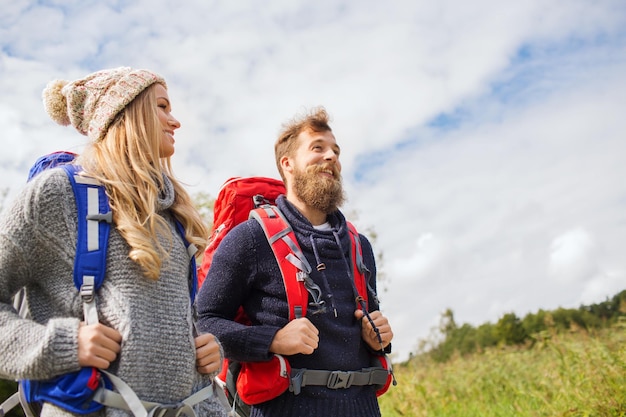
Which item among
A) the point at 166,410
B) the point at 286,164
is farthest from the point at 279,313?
the point at 166,410

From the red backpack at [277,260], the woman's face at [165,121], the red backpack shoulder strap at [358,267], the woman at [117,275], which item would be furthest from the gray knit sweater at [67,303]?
the red backpack shoulder strap at [358,267]

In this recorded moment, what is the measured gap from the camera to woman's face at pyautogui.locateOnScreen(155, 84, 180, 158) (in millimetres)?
2667

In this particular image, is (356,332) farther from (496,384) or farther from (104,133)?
(496,384)

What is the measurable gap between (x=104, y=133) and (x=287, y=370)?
145cm

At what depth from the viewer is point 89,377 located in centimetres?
196

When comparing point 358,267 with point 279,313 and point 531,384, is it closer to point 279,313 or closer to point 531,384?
point 279,313

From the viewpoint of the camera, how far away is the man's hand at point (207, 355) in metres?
2.31

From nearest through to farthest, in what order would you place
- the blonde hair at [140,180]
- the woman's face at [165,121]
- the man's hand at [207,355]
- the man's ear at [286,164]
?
the blonde hair at [140,180] < the man's hand at [207,355] < the woman's face at [165,121] < the man's ear at [286,164]

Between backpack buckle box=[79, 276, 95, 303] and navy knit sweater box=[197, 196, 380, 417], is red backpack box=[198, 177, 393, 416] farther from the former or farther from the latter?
backpack buckle box=[79, 276, 95, 303]

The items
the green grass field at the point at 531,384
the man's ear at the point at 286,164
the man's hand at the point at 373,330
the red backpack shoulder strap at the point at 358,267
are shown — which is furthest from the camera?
the green grass field at the point at 531,384

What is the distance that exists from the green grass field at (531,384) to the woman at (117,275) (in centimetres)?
433

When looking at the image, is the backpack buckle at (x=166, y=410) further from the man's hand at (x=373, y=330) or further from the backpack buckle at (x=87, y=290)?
the man's hand at (x=373, y=330)

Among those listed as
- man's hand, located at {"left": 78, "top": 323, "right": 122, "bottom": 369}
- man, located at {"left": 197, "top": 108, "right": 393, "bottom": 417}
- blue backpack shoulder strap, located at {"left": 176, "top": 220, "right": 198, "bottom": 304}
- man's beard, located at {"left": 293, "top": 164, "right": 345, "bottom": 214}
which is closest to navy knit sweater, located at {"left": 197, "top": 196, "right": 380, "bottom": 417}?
man, located at {"left": 197, "top": 108, "right": 393, "bottom": 417}

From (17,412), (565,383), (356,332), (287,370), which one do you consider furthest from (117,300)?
(565,383)
